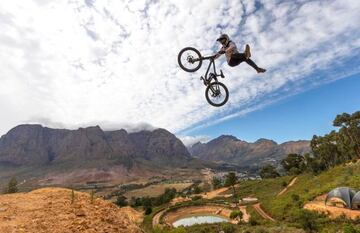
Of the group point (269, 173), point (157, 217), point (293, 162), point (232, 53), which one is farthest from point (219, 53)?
point (269, 173)

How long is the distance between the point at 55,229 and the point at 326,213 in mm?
43482

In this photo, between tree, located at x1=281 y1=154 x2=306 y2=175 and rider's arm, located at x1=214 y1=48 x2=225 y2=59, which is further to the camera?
tree, located at x1=281 y1=154 x2=306 y2=175

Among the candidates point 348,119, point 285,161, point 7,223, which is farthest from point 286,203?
point 285,161

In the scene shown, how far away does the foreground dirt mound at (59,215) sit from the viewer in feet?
44.3

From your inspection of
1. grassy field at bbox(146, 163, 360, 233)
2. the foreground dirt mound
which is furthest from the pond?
the foreground dirt mound

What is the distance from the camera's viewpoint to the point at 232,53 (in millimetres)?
14477

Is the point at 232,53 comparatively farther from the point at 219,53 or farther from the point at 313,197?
the point at 313,197

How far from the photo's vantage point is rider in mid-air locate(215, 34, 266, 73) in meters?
14.5

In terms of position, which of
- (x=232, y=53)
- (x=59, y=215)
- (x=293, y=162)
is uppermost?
(x=232, y=53)

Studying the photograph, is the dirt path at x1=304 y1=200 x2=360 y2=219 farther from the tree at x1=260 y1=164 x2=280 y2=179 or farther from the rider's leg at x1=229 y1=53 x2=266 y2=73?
the tree at x1=260 y1=164 x2=280 y2=179

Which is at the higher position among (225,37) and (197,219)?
(225,37)

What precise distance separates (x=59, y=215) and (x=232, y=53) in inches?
422

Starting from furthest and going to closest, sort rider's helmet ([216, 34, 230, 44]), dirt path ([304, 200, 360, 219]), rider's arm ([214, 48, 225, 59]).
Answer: dirt path ([304, 200, 360, 219]) < rider's arm ([214, 48, 225, 59]) < rider's helmet ([216, 34, 230, 44])

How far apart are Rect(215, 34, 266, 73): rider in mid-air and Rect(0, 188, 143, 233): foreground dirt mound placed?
9.12m
